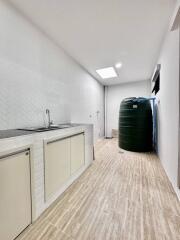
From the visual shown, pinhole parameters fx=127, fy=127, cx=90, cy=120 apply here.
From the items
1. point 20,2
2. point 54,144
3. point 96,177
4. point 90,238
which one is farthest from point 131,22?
point 90,238

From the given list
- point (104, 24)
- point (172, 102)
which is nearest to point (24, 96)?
point (104, 24)

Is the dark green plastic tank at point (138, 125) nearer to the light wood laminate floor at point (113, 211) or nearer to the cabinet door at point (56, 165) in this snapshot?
the light wood laminate floor at point (113, 211)

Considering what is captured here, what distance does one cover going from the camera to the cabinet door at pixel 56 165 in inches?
55.7

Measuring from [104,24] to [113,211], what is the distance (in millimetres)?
2532

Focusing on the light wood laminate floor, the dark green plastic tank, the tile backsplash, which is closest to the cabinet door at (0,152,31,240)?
the light wood laminate floor

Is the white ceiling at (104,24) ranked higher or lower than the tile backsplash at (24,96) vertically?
higher

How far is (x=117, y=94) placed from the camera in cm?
554

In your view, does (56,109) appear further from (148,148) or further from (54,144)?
(148,148)

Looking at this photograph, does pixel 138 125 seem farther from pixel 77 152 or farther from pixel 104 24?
pixel 104 24

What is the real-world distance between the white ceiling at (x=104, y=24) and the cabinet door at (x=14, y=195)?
1.86 metres

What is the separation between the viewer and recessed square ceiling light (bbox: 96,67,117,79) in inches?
151

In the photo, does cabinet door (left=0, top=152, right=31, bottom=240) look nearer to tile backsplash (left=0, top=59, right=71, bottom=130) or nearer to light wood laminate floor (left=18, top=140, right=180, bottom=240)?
light wood laminate floor (left=18, top=140, right=180, bottom=240)

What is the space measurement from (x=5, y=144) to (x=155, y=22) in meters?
2.51

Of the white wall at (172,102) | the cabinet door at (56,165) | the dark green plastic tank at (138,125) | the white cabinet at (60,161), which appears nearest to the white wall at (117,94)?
A: the dark green plastic tank at (138,125)
